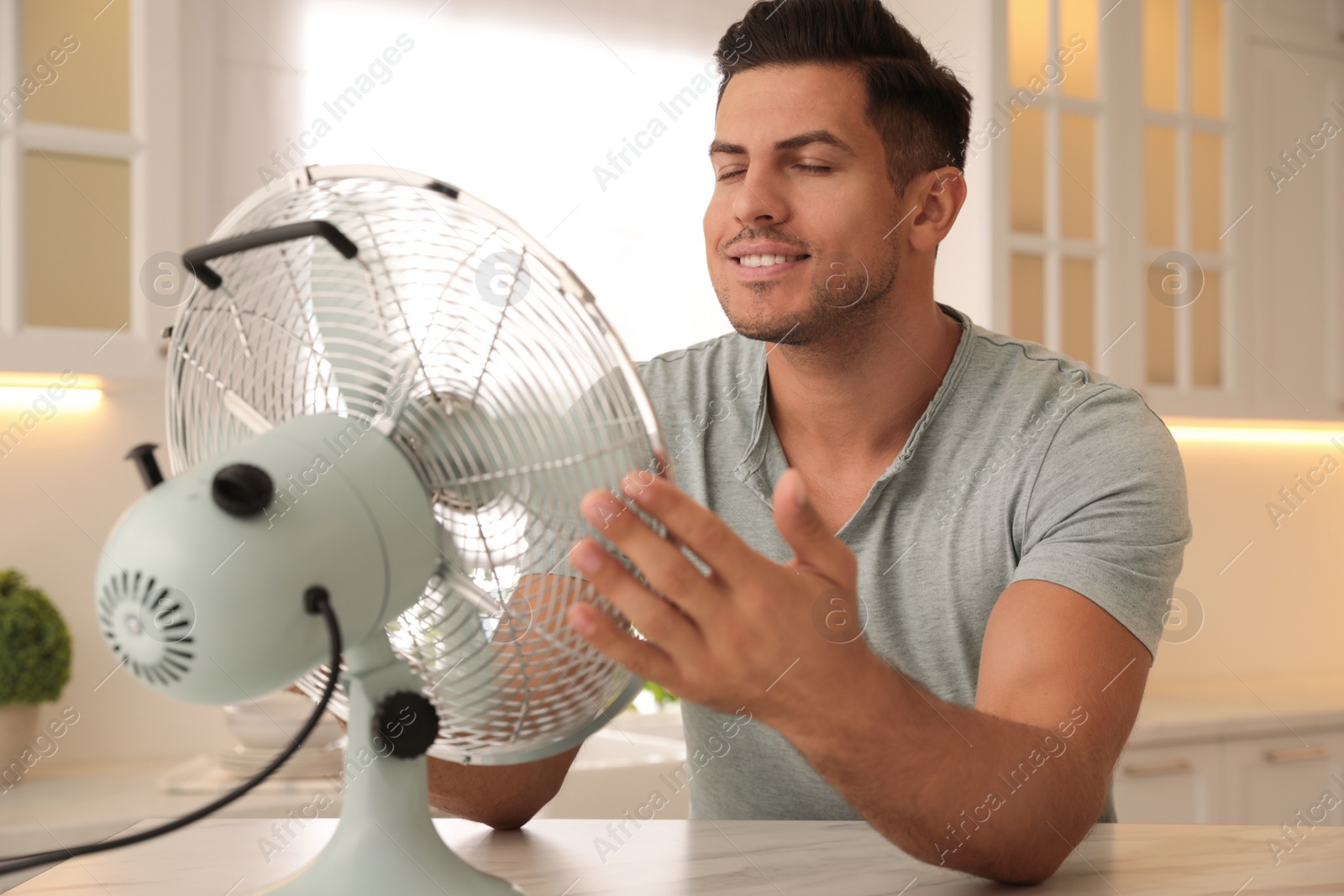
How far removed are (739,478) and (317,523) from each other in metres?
0.82

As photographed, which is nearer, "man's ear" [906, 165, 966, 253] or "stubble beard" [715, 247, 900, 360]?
"stubble beard" [715, 247, 900, 360]

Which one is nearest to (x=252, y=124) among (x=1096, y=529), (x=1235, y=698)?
(x=1096, y=529)

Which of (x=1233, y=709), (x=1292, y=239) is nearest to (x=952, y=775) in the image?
(x=1233, y=709)

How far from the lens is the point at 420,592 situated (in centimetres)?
66

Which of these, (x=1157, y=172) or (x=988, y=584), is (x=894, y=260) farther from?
(x=1157, y=172)

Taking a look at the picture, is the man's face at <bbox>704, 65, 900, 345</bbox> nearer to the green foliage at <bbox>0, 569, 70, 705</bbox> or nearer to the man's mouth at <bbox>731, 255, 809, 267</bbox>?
the man's mouth at <bbox>731, 255, 809, 267</bbox>

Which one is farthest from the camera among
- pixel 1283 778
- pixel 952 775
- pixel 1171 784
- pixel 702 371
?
pixel 1283 778

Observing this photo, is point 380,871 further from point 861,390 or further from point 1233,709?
point 1233,709

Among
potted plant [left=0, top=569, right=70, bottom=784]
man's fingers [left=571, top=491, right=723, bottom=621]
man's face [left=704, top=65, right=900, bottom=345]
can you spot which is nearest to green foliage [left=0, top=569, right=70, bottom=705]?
potted plant [left=0, top=569, right=70, bottom=784]

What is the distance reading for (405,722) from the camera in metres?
0.68

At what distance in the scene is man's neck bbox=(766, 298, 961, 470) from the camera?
4.55 ft

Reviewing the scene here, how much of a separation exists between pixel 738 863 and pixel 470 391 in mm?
439

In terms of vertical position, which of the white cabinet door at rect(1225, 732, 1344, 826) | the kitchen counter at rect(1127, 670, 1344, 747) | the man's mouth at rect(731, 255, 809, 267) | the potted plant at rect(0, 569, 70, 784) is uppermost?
the man's mouth at rect(731, 255, 809, 267)

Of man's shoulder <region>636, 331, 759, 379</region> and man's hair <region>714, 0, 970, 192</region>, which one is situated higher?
man's hair <region>714, 0, 970, 192</region>
